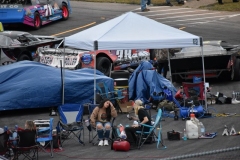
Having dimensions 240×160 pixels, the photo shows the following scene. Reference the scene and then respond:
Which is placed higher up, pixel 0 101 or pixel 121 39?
pixel 121 39

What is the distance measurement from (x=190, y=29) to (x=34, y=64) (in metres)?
15.4

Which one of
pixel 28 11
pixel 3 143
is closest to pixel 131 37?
pixel 3 143

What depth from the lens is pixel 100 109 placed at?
53.3 ft

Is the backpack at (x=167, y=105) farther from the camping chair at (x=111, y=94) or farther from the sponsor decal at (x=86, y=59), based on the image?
the sponsor decal at (x=86, y=59)

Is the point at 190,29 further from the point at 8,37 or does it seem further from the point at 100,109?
the point at 100,109

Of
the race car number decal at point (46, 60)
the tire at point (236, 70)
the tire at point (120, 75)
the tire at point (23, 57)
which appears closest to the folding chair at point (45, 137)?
the tire at point (120, 75)

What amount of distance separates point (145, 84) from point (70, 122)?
436 centimetres

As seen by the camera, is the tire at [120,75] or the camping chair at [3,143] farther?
the tire at [120,75]

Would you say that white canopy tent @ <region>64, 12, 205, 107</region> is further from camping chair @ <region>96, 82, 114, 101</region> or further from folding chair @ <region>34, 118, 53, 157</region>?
folding chair @ <region>34, 118, 53, 157</region>

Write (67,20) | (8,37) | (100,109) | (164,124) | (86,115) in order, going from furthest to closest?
(67,20) → (8,37) → (86,115) → (164,124) → (100,109)

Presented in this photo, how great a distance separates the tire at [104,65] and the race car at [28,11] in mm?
9042

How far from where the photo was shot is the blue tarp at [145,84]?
20.5 m

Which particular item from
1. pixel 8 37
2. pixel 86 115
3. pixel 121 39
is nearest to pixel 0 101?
pixel 86 115

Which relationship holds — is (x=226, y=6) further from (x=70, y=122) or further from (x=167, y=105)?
(x=70, y=122)
